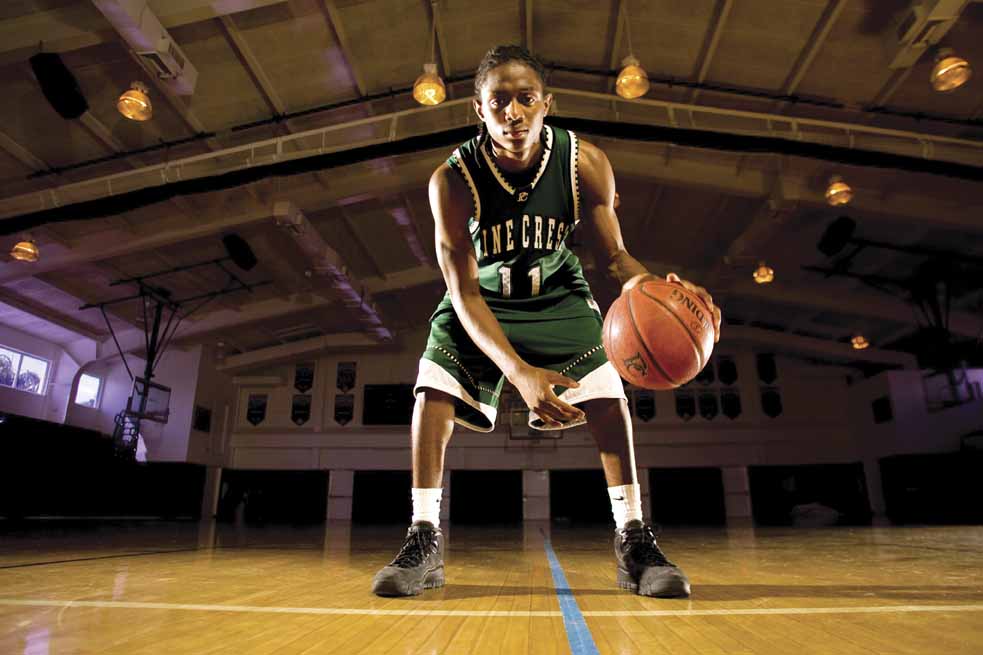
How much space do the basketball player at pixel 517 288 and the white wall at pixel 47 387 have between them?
38.2 feet

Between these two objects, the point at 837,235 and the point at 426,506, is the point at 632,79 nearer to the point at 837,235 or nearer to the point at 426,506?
the point at 426,506

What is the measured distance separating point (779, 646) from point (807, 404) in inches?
578

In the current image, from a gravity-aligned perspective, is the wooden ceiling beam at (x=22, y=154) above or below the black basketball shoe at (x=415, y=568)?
above

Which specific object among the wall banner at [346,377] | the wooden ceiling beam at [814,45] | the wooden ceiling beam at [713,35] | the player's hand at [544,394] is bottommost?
the player's hand at [544,394]

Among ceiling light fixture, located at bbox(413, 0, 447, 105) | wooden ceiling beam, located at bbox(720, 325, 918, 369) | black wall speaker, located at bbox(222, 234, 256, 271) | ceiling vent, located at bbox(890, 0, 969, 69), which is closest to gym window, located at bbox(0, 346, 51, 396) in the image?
black wall speaker, located at bbox(222, 234, 256, 271)

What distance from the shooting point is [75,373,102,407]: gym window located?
37.3ft

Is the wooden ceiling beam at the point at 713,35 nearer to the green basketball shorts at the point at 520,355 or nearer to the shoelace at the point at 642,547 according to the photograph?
the green basketball shorts at the point at 520,355

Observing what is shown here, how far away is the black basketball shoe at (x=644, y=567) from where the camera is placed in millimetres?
1385

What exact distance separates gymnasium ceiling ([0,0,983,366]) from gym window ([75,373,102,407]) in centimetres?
180

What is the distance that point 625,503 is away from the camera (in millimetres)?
1706

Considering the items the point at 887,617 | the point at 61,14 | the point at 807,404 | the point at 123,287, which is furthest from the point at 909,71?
the point at 123,287

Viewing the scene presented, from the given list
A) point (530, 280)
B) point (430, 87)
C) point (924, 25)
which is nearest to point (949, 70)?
point (924, 25)

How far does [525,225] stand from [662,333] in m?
0.61

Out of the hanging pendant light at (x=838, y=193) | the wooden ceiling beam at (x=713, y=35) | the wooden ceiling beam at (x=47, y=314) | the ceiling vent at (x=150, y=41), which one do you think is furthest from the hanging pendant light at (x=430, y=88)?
the wooden ceiling beam at (x=47, y=314)
